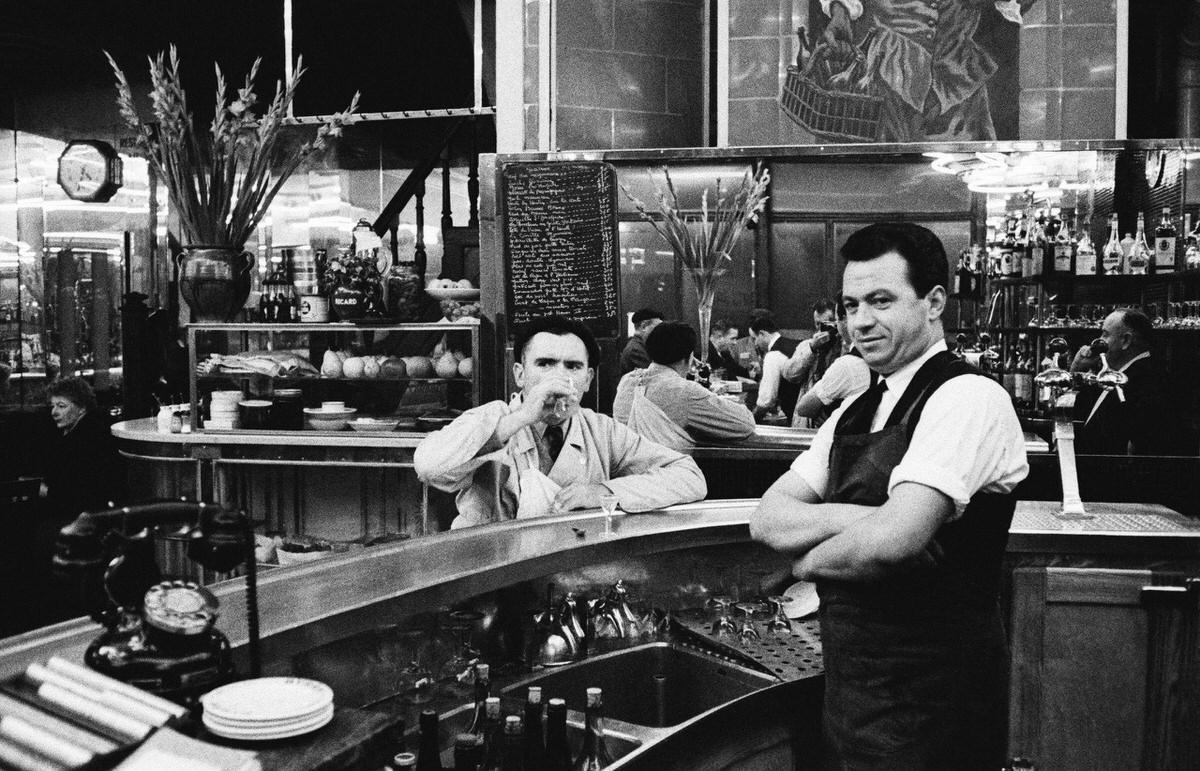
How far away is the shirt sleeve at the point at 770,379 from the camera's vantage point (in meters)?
7.36

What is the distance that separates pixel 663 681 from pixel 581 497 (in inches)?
27.9

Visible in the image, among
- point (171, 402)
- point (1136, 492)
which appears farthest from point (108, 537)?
point (171, 402)

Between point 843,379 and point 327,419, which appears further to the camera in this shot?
point 327,419

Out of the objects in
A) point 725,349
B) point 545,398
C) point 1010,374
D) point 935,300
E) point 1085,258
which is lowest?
point 1010,374

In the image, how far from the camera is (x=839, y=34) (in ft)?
23.4

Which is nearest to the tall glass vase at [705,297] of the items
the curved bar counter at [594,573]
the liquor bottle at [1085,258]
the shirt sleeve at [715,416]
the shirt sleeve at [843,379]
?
the shirt sleeve at [843,379]

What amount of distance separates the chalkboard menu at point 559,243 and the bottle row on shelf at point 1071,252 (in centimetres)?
258

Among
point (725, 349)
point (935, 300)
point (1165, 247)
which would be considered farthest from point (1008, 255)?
point (935, 300)

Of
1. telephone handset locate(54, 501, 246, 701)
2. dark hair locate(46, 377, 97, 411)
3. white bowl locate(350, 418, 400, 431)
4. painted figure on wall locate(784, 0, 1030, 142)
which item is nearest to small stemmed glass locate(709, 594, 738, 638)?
telephone handset locate(54, 501, 246, 701)

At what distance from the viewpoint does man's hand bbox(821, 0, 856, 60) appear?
280 inches

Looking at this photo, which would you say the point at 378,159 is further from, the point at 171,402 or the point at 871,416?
the point at 871,416

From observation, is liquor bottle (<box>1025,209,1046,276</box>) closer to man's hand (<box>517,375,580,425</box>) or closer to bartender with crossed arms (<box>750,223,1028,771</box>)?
man's hand (<box>517,375,580,425</box>)

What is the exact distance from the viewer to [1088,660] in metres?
3.00

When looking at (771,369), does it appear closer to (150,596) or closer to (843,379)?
(843,379)
